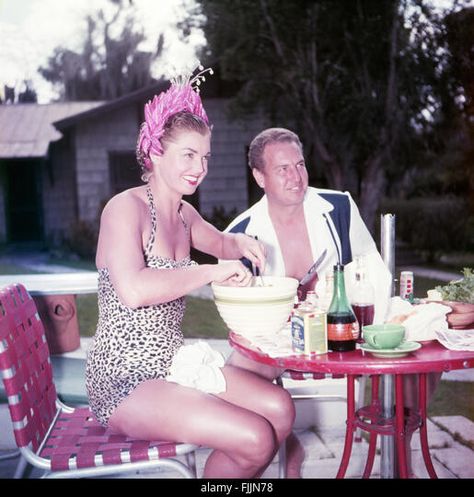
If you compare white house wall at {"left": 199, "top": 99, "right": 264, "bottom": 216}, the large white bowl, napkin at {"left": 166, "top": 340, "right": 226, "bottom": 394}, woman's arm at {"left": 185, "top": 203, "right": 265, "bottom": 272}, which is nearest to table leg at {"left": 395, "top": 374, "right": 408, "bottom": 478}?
the large white bowl

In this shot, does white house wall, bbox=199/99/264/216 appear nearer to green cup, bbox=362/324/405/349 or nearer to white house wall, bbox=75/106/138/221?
white house wall, bbox=75/106/138/221

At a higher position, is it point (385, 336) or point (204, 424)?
point (385, 336)

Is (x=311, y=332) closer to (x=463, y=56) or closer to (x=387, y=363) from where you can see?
(x=387, y=363)

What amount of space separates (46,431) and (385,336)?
1.08 metres

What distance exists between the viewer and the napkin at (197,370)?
1862mm

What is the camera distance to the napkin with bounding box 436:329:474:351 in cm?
178

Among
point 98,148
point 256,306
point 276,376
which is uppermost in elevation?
point 98,148

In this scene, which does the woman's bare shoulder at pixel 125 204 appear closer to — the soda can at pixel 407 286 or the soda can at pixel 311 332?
the soda can at pixel 311 332

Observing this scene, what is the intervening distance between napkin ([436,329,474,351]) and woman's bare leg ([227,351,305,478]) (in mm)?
775

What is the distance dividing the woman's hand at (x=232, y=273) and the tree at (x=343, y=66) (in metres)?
8.09

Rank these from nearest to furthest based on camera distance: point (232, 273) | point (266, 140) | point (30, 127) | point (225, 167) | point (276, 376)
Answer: point (232, 273) → point (276, 376) → point (266, 140) → point (225, 167) → point (30, 127)

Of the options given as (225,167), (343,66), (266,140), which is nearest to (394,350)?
(266,140)

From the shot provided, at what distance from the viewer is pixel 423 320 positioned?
1895mm

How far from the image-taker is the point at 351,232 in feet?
9.32
